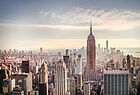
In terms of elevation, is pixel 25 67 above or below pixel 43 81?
above

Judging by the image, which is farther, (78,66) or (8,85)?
(78,66)

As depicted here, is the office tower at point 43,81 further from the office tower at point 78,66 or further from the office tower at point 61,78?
the office tower at point 78,66

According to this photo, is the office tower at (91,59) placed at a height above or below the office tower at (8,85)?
above

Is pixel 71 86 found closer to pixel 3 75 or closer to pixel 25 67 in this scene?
pixel 25 67

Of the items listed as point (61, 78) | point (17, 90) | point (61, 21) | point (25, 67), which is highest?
point (61, 21)

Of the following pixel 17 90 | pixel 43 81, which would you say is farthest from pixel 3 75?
pixel 43 81

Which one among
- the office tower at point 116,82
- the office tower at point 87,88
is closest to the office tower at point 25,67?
the office tower at point 87,88

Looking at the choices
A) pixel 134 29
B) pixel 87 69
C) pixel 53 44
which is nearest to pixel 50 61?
pixel 53 44
